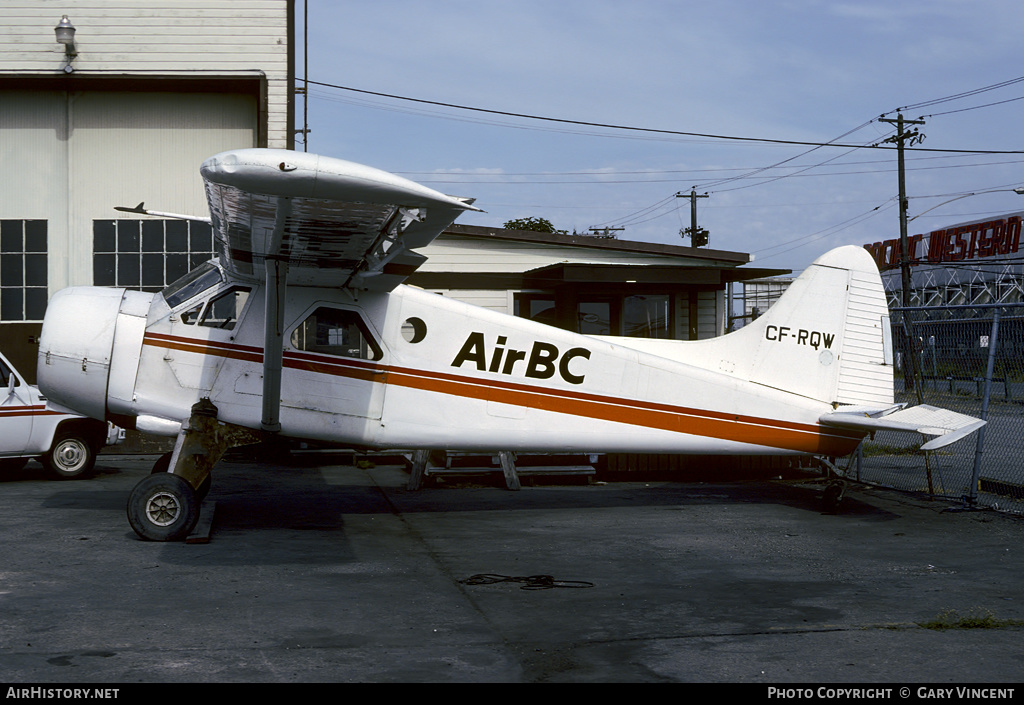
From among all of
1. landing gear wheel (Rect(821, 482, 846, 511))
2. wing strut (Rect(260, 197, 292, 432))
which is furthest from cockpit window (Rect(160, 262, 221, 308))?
landing gear wheel (Rect(821, 482, 846, 511))

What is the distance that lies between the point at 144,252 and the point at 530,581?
12775mm

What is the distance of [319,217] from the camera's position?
22.2ft

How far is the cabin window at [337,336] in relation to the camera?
9.04 metres

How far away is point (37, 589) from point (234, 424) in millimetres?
2589

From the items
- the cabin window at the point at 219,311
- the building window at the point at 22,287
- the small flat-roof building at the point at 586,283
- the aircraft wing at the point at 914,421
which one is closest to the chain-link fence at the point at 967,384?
the aircraft wing at the point at 914,421

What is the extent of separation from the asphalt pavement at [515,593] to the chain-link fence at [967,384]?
0.96 meters

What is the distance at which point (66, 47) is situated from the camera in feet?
54.4

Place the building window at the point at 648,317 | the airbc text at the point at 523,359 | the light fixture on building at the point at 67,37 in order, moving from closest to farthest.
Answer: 1. the airbc text at the point at 523,359
2. the light fixture on building at the point at 67,37
3. the building window at the point at 648,317

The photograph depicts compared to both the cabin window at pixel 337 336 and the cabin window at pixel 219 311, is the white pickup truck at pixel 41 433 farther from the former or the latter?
the cabin window at pixel 337 336

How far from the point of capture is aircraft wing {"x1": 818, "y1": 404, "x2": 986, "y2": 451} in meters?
8.83

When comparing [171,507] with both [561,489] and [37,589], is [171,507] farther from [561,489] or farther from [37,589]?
[561,489]

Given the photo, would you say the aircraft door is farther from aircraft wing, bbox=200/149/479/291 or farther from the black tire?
the black tire

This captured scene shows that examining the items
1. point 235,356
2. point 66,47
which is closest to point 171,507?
point 235,356

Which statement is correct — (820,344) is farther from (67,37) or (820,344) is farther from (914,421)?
(67,37)
